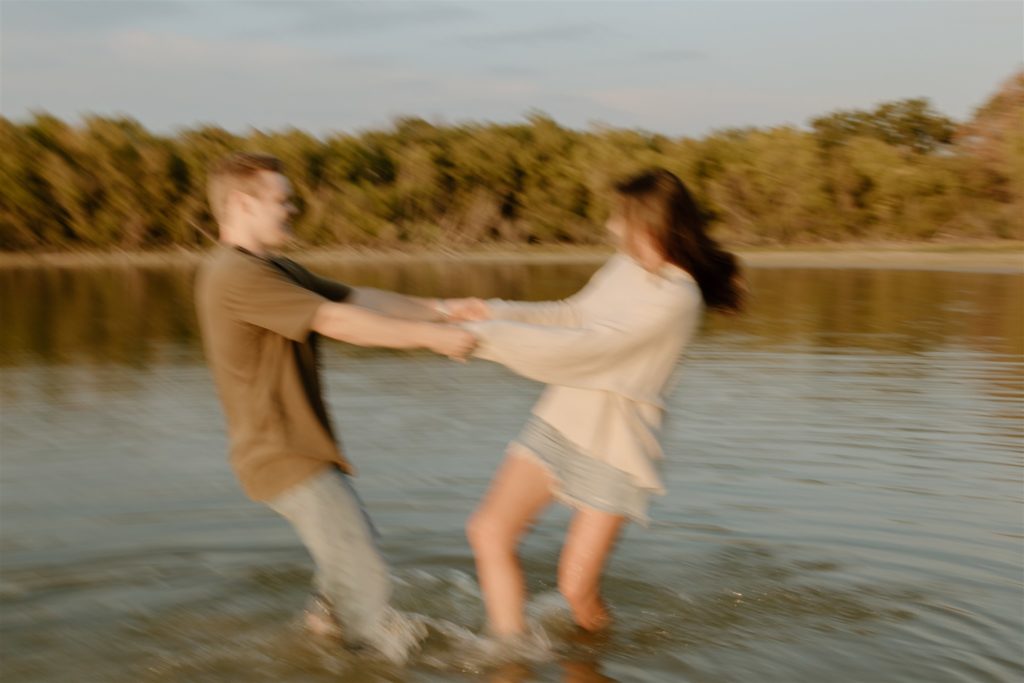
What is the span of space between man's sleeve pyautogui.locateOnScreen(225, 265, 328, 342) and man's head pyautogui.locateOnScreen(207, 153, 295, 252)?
7.9 inches

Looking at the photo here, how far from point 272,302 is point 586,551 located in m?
1.57

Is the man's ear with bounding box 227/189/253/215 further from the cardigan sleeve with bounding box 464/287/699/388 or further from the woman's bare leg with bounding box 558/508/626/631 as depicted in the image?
the woman's bare leg with bounding box 558/508/626/631

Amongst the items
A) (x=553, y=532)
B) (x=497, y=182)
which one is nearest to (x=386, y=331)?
(x=553, y=532)

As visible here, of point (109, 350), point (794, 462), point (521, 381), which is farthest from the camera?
point (109, 350)

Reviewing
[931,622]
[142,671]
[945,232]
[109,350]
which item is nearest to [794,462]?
[931,622]

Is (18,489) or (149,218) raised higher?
(18,489)

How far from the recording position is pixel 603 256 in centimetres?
5278

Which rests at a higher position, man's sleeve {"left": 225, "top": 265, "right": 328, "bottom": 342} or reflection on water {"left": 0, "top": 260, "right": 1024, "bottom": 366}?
man's sleeve {"left": 225, "top": 265, "right": 328, "bottom": 342}

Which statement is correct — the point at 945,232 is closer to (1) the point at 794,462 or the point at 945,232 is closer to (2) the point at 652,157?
(2) the point at 652,157

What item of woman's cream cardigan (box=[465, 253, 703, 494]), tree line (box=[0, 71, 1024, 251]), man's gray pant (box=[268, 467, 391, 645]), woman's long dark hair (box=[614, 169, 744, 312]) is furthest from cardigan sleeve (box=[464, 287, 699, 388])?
tree line (box=[0, 71, 1024, 251])

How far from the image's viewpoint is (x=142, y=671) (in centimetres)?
558

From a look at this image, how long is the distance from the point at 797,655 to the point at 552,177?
54.4 m

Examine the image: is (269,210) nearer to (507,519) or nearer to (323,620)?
(507,519)

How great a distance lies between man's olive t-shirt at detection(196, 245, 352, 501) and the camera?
4797mm
